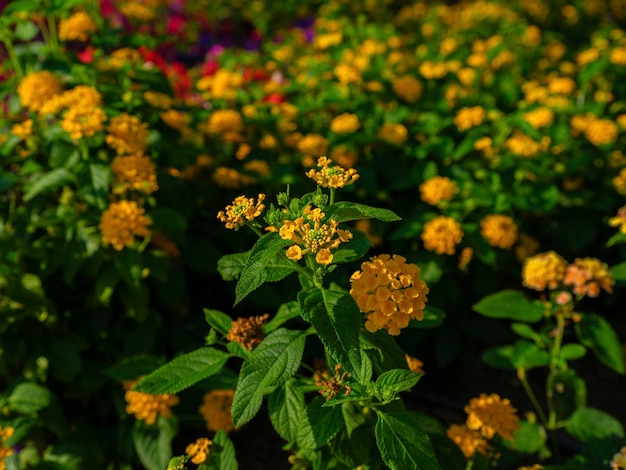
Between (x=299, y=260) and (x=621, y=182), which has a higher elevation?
(x=299, y=260)

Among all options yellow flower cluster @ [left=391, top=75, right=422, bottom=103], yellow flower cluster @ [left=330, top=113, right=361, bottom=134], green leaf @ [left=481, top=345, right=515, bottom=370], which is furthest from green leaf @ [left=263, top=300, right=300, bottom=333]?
yellow flower cluster @ [left=391, top=75, right=422, bottom=103]

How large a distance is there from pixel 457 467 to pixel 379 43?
249 centimetres

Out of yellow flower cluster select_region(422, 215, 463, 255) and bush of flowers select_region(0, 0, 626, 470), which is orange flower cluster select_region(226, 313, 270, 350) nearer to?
bush of flowers select_region(0, 0, 626, 470)

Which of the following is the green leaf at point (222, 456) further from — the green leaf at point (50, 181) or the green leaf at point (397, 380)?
the green leaf at point (50, 181)

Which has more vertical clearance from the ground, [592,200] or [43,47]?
[43,47]

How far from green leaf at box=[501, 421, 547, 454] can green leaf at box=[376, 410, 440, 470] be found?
0.84 meters

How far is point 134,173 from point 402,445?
3.61ft

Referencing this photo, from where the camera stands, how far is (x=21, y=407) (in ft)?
5.53

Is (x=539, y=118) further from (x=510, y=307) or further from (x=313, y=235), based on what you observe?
(x=313, y=235)

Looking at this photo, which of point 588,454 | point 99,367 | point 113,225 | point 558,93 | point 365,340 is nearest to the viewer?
point 365,340

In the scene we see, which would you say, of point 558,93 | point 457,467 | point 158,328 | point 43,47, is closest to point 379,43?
point 558,93

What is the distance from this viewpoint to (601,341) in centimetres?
175

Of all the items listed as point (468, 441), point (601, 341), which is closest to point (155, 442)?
point (468, 441)

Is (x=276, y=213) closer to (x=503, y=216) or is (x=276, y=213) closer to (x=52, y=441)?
(x=503, y=216)
